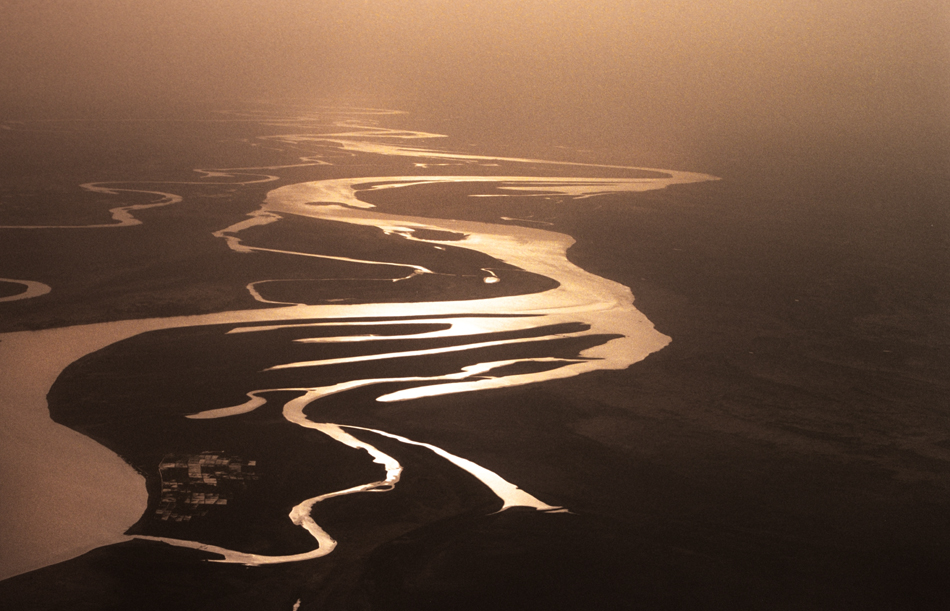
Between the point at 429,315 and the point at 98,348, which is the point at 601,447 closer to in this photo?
the point at 429,315

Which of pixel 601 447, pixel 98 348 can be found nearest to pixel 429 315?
pixel 98 348

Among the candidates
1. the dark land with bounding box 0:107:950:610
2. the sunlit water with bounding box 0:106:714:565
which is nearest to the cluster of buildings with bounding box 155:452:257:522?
the dark land with bounding box 0:107:950:610

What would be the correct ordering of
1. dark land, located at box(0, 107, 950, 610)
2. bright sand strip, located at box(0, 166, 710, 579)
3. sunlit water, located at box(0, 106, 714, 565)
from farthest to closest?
1. sunlit water, located at box(0, 106, 714, 565)
2. bright sand strip, located at box(0, 166, 710, 579)
3. dark land, located at box(0, 107, 950, 610)

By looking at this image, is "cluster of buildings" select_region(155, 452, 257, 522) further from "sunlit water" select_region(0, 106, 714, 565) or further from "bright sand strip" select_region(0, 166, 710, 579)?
"sunlit water" select_region(0, 106, 714, 565)

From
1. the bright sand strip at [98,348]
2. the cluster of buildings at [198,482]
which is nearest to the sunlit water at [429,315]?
the bright sand strip at [98,348]

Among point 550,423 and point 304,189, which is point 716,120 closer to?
point 304,189

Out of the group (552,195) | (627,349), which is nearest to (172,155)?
(552,195)

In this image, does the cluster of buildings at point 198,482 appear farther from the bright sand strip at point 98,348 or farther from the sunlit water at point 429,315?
the sunlit water at point 429,315
